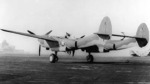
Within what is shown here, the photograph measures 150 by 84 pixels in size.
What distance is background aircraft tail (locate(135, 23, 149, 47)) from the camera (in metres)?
25.8

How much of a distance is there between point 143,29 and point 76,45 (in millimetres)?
7508

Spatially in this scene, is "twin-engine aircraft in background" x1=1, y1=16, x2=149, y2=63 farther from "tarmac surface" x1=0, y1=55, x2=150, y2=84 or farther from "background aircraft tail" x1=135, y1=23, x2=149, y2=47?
"tarmac surface" x1=0, y1=55, x2=150, y2=84

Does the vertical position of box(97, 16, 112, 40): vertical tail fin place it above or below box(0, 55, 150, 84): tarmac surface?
above

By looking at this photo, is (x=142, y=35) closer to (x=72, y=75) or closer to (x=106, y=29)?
(x=106, y=29)

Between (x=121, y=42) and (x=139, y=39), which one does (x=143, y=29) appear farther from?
(x=121, y=42)

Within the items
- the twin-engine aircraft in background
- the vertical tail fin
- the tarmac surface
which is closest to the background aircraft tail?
the twin-engine aircraft in background

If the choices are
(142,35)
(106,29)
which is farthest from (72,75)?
(142,35)

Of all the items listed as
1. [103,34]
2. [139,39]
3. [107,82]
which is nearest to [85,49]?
[103,34]

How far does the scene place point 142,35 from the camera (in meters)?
26.1

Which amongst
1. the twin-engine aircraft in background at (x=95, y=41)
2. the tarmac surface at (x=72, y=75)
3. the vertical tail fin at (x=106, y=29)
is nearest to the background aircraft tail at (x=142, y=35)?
the twin-engine aircraft in background at (x=95, y=41)

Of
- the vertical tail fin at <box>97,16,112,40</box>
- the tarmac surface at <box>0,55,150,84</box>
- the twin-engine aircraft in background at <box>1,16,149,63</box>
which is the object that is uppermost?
the vertical tail fin at <box>97,16,112,40</box>

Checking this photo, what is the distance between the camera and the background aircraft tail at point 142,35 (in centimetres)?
2575

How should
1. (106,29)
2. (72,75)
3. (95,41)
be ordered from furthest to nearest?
(95,41) → (106,29) → (72,75)

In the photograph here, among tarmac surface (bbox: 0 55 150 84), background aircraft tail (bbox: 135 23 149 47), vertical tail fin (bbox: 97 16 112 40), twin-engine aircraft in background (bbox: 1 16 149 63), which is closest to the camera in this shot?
tarmac surface (bbox: 0 55 150 84)
